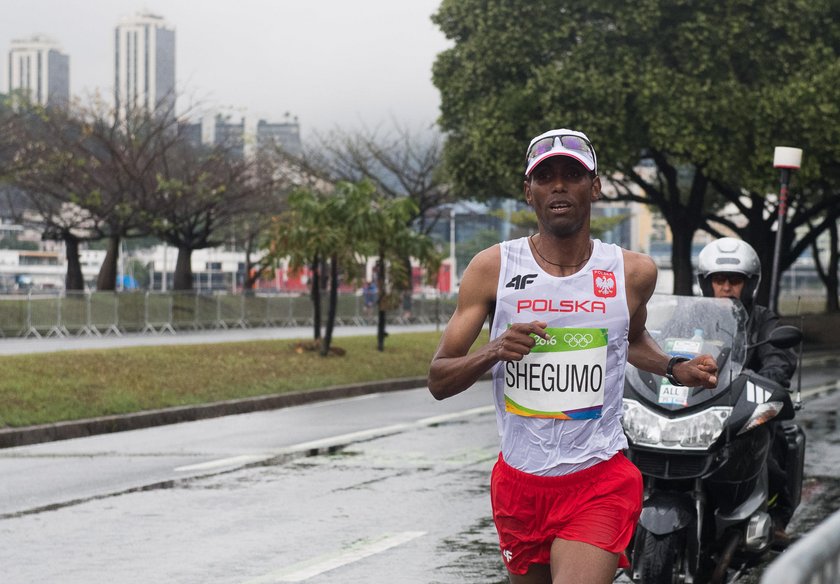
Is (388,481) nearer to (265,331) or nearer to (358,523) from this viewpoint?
(358,523)

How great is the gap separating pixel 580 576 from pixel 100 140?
1694 inches

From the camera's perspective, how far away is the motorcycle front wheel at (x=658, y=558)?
605 centimetres

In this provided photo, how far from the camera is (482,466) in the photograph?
12297 millimetres

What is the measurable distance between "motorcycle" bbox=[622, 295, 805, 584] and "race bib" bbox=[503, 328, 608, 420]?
6.25 feet

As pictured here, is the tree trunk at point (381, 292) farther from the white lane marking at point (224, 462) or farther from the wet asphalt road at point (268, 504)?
the white lane marking at point (224, 462)

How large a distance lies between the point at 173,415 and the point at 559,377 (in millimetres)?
13177

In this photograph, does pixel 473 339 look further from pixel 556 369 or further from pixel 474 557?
pixel 474 557

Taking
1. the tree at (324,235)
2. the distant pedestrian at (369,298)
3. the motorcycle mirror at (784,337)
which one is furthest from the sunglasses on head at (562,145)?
the distant pedestrian at (369,298)

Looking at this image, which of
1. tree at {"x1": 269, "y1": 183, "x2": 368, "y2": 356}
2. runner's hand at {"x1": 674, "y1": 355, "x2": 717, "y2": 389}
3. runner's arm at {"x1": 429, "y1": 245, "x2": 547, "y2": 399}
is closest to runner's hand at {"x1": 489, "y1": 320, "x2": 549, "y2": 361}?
runner's arm at {"x1": 429, "y1": 245, "x2": 547, "y2": 399}

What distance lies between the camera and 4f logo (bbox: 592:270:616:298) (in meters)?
4.43

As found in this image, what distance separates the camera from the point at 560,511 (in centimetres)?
437

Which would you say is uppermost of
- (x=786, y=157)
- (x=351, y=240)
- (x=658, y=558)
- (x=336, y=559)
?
(x=786, y=157)

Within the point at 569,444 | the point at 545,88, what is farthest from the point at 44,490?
the point at 545,88

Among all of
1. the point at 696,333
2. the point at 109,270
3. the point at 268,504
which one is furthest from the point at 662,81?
the point at 696,333
